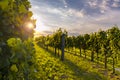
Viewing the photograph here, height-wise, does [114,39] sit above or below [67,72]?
above

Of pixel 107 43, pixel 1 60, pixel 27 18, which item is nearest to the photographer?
pixel 1 60

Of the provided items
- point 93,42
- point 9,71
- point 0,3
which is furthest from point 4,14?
point 93,42

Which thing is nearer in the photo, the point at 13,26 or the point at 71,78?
the point at 13,26

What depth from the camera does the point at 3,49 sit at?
15.1ft

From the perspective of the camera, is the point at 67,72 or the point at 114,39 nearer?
the point at 67,72

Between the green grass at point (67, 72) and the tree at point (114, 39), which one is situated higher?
the tree at point (114, 39)

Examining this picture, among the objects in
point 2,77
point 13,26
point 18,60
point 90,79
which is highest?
point 13,26

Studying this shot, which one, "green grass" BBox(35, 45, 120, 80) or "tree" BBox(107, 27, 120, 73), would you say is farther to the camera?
"tree" BBox(107, 27, 120, 73)

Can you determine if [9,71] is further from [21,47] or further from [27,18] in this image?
[27,18]

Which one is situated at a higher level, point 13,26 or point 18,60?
point 13,26

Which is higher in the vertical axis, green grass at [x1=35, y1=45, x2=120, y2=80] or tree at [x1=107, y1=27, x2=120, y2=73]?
tree at [x1=107, y1=27, x2=120, y2=73]

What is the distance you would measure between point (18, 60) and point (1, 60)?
38cm

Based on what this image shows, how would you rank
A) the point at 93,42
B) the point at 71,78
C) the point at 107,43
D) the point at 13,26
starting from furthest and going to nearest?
1. the point at 93,42
2. the point at 107,43
3. the point at 71,78
4. the point at 13,26

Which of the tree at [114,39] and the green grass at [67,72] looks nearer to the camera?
the green grass at [67,72]
